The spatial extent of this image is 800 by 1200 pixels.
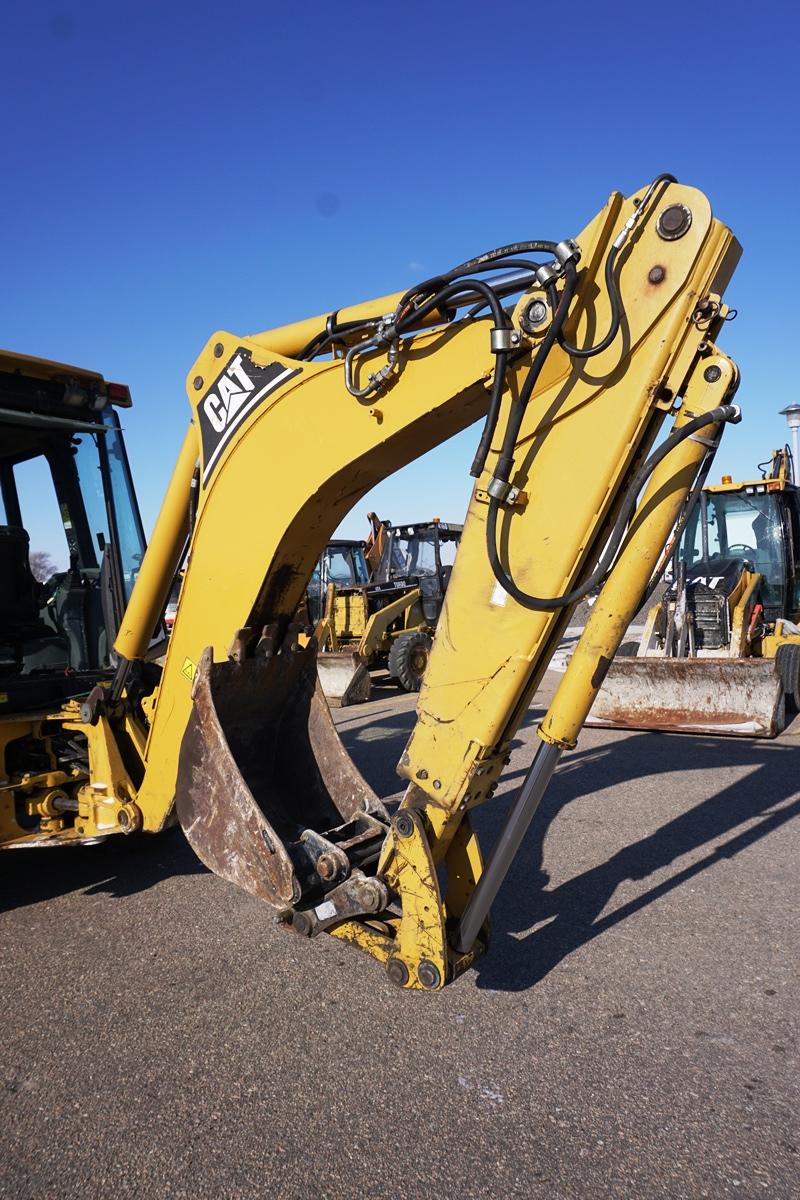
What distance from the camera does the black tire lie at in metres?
12.0

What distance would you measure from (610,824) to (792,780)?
180 cm

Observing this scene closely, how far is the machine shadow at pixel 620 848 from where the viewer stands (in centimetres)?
377

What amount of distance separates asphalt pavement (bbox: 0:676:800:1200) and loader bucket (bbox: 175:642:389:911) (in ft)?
1.99

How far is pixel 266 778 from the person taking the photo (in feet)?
12.8

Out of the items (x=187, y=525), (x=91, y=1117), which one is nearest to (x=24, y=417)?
(x=187, y=525)

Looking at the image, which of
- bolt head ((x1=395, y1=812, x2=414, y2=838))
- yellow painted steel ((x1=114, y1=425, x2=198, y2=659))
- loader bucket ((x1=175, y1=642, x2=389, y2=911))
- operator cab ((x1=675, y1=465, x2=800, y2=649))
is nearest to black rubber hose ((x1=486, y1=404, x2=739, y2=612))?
bolt head ((x1=395, y1=812, x2=414, y2=838))

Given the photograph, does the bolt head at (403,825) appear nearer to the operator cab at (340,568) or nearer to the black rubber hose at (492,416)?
the black rubber hose at (492,416)

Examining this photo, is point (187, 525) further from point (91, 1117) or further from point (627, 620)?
point (91, 1117)

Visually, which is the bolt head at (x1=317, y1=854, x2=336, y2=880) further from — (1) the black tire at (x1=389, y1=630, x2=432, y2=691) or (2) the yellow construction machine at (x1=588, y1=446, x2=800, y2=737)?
(1) the black tire at (x1=389, y1=630, x2=432, y2=691)

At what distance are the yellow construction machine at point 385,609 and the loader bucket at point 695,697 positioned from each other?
2.98 m

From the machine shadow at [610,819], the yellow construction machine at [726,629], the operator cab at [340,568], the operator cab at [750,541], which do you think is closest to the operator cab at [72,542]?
the machine shadow at [610,819]

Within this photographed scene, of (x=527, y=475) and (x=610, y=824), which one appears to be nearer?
(x=527, y=475)

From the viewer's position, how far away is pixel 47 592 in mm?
5152

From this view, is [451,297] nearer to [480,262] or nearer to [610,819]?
[480,262]
